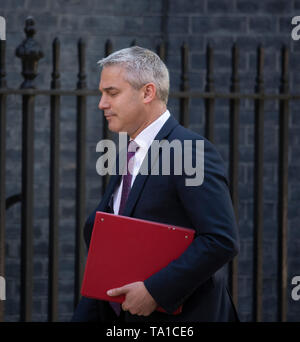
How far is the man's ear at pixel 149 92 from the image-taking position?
2557 mm

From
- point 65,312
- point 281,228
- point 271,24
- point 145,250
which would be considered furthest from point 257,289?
point 271,24

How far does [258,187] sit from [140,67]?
1.75 meters

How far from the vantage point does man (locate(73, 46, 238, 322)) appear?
2.39 meters

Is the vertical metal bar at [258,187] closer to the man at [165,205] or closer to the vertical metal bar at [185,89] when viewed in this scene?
the vertical metal bar at [185,89]

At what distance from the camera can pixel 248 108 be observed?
630 cm

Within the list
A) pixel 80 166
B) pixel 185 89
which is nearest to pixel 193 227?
pixel 80 166

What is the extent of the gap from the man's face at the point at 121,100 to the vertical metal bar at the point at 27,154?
134 cm

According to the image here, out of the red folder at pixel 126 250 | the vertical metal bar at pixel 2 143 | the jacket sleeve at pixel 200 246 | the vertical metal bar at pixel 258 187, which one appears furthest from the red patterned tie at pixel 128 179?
the vertical metal bar at pixel 258 187

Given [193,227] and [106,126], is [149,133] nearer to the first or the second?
[193,227]

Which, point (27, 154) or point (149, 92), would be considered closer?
point (149, 92)

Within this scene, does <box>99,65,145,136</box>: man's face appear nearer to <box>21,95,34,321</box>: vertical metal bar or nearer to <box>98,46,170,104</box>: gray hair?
<box>98,46,170,104</box>: gray hair

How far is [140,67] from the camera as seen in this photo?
8.37 ft

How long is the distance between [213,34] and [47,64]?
4.31ft
